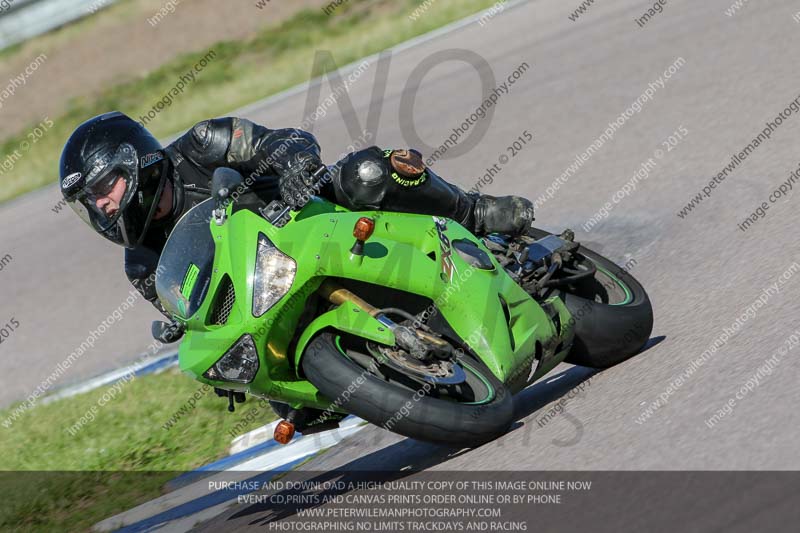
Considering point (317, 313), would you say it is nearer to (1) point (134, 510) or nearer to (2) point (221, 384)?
(2) point (221, 384)

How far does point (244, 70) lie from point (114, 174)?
463 inches

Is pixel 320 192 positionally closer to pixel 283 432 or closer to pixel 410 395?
pixel 283 432

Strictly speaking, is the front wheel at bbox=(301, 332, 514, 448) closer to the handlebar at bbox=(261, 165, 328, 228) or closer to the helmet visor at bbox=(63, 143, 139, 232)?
the handlebar at bbox=(261, 165, 328, 228)

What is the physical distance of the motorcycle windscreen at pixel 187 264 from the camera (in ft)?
15.2

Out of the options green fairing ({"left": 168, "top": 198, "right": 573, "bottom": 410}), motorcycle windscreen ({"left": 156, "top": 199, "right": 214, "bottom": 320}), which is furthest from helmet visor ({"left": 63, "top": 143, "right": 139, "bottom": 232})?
green fairing ({"left": 168, "top": 198, "right": 573, "bottom": 410})

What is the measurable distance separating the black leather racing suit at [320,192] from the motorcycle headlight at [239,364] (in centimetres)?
90

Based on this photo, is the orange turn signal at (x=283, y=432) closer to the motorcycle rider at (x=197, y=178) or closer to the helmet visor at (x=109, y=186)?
the motorcycle rider at (x=197, y=178)

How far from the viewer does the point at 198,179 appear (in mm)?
5398

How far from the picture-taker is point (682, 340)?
5.14 m

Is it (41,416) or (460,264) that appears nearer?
(460,264)

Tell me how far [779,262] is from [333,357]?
8.36ft

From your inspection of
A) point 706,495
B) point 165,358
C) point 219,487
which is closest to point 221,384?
point 219,487

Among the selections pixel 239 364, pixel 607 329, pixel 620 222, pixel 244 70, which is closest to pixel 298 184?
pixel 239 364

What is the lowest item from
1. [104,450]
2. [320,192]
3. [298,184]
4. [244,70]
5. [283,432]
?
[244,70]
